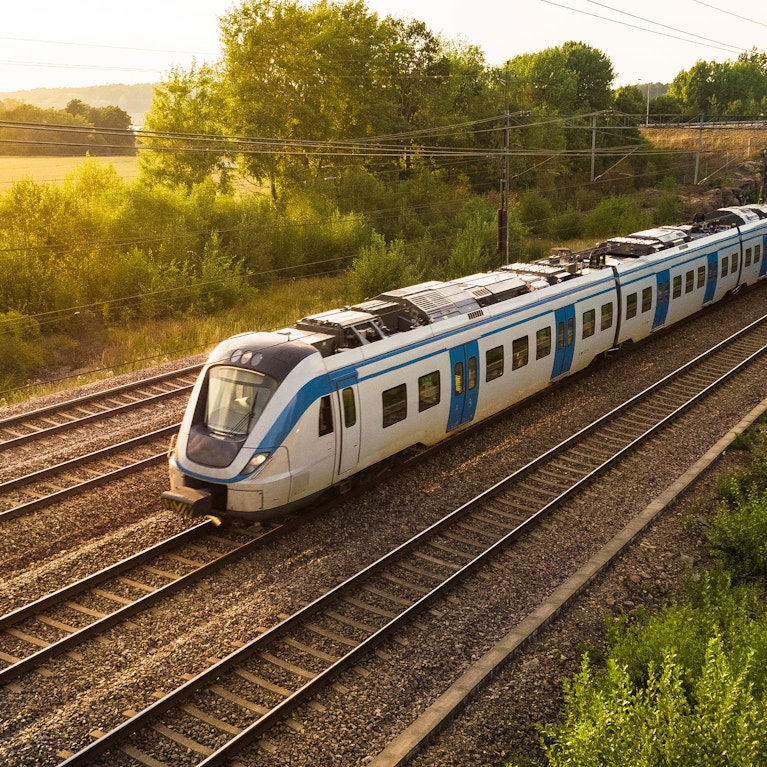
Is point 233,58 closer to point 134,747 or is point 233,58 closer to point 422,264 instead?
point 422,264

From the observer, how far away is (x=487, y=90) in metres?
60.5

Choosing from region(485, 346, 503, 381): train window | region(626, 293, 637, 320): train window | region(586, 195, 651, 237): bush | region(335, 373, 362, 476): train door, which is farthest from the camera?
region(586, 195, 651, 237): bush

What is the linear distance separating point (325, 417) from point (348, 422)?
0.50 m

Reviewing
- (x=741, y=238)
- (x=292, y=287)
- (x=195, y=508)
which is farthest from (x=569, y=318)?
(x=292, y=287)

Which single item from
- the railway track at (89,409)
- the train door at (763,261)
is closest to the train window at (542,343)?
the railway track at (89,409)

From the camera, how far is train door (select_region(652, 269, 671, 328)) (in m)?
21.3

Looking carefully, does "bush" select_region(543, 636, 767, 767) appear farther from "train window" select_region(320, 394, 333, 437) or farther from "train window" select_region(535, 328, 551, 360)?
"train window" select_region(535, 328, 551, 360)

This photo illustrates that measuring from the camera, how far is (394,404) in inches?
502

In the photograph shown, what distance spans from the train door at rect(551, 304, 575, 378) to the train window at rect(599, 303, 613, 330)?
1.58m

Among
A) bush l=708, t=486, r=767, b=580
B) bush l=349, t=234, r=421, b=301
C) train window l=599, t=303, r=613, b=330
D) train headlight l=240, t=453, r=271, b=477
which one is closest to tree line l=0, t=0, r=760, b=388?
bush l=349, t=234, r=421, b=301

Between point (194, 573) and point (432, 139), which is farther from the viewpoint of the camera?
point (432, 139)

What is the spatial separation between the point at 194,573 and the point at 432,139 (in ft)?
154

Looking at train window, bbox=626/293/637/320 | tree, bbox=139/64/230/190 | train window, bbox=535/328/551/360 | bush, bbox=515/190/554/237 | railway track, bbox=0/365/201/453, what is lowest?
railway track, bbox=0/365/201/453

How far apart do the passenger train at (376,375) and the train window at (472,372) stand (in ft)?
0.12
